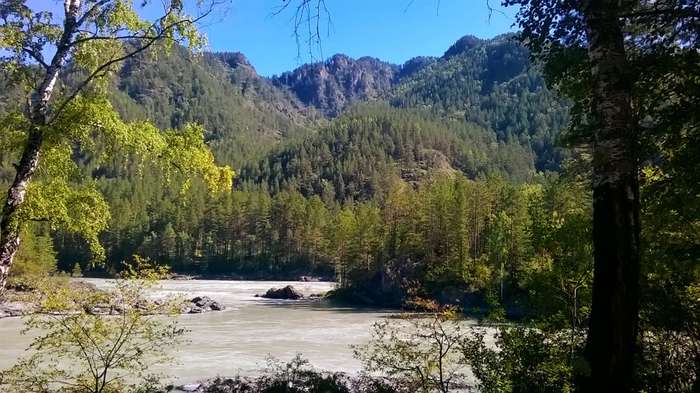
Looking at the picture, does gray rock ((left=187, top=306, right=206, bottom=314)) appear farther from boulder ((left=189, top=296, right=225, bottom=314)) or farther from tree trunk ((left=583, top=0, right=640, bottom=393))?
tree trunk ((left=583, top=0, right=640, bottom=393))

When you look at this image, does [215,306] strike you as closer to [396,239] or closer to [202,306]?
[202,306]

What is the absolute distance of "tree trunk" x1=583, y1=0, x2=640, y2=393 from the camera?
3998 millimetres

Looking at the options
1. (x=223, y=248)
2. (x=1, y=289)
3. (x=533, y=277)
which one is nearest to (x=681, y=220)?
(x=533, y=277)

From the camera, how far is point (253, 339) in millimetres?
30078

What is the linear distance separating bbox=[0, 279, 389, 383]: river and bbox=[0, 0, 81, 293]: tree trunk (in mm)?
5037

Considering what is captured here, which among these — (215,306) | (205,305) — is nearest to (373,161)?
(215,306)

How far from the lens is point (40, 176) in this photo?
728 cm

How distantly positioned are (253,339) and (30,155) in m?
25.1

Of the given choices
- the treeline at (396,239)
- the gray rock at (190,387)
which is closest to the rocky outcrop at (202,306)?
the treeline at (396,239)

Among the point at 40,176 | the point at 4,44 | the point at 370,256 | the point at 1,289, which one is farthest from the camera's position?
the point at 370,256

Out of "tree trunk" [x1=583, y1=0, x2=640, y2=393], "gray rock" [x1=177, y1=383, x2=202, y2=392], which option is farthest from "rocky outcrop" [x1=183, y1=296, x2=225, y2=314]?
"tree trunk" [x1=583, y1=0, x2=640, y2=393]

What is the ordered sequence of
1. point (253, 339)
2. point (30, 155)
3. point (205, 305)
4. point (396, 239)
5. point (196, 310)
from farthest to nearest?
1. point (396, 239)
2. point (205, 305)
3. point (196, 310)
4. point (253, 339)
5. point (30, 155)

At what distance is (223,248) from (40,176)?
119 metres

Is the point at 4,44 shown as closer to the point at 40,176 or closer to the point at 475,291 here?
the point at 40,176
